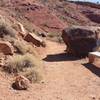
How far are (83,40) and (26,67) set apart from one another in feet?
20.3

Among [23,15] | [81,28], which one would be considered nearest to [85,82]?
[81,28]

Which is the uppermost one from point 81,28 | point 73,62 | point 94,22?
Result: point 81,28

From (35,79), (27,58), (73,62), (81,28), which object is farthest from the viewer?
(81,28)

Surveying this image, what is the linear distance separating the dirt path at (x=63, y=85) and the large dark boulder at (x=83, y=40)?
7.88 feet

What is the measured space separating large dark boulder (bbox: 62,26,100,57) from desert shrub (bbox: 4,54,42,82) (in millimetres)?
5493

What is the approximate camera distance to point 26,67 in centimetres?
1278

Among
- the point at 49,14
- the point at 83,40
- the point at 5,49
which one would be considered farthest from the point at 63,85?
the point at 49,14

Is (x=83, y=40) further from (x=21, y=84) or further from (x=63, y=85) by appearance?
(x=21, y=84)

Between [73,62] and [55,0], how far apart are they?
141 ft

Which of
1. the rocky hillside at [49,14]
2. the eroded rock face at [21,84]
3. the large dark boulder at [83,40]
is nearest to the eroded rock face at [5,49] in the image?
the eroded rock face at [21,84]

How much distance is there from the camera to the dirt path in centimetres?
1016

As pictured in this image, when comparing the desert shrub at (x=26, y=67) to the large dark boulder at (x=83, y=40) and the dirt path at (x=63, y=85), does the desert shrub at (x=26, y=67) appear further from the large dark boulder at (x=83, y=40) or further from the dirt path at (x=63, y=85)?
the large dark boulder at (x=83, y=40)

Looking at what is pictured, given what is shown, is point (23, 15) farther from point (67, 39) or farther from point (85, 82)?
point (85, 82)

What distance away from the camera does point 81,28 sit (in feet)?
61.3
